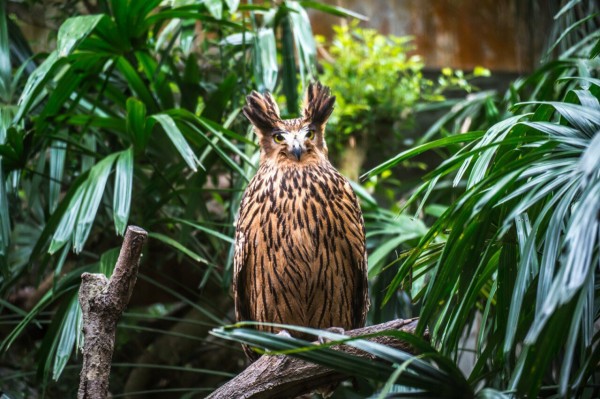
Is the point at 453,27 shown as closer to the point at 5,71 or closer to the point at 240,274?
the point at 5,71

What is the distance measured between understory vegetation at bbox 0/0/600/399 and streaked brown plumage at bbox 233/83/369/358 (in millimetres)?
166

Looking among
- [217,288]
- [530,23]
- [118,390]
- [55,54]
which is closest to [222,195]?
[217,288]

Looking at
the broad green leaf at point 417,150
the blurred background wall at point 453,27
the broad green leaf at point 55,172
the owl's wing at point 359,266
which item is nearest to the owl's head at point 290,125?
the owl's wing at point 359,266

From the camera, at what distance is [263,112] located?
91.2 inches

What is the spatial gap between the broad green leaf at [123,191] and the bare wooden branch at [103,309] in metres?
0.53

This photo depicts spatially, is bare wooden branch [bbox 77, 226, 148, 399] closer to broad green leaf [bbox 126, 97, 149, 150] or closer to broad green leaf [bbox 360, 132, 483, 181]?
broad green leaf [bbox 360, 132, 483, 181]

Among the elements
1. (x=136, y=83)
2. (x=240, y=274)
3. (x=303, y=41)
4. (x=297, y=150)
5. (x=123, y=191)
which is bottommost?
(x=240, y=274)

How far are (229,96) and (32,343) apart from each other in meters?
1.55

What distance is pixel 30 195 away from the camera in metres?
2.86

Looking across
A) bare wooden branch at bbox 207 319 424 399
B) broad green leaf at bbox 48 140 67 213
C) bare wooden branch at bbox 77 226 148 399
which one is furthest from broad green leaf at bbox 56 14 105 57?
bare wooden branch at bbox 207 319 424 399

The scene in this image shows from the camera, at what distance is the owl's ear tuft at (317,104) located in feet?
7.54

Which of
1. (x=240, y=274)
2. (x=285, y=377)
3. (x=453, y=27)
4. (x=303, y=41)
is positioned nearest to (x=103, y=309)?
(x=285, y=377)

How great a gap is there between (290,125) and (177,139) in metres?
0.39

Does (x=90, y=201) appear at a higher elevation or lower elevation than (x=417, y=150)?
lower
